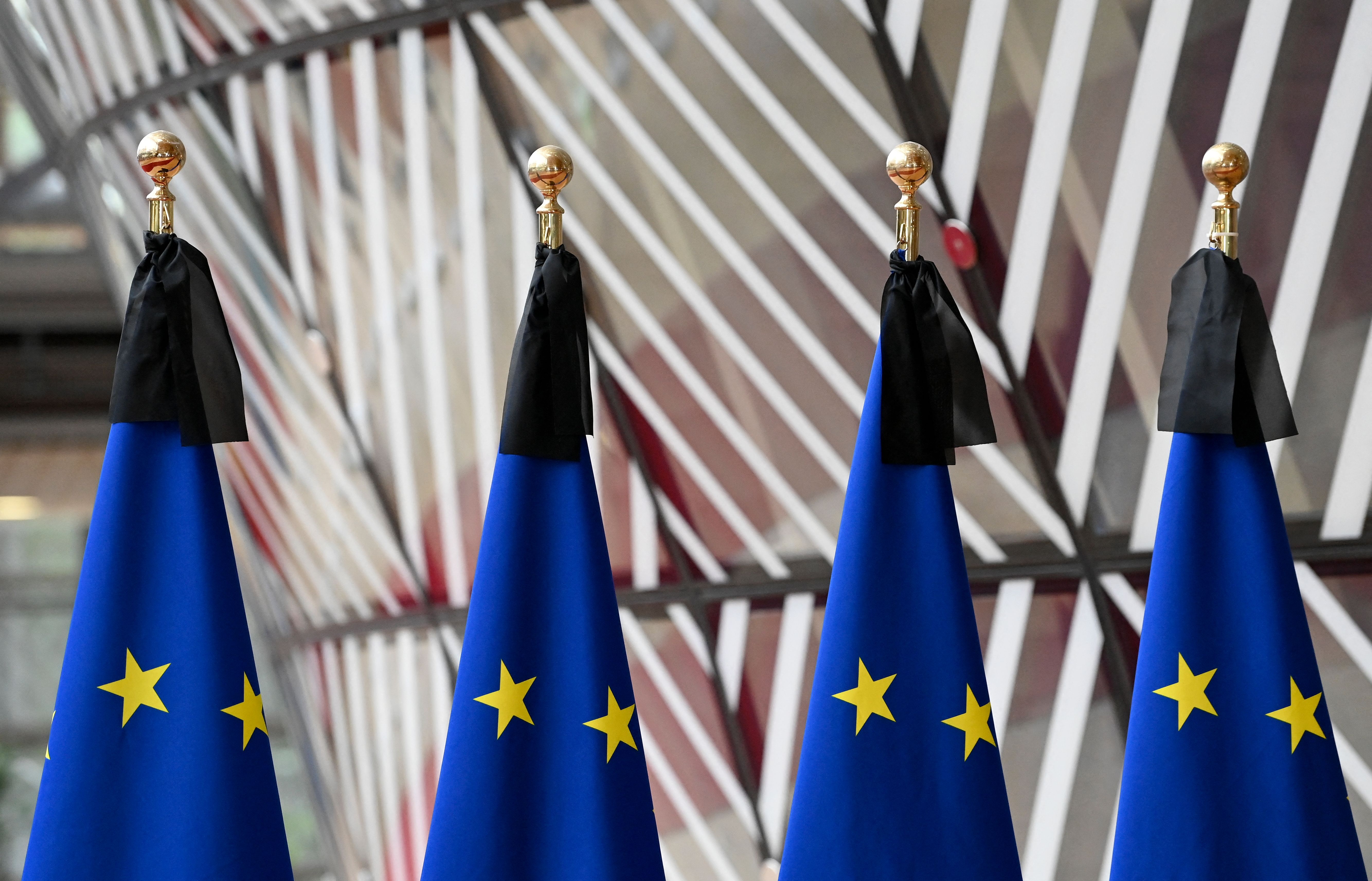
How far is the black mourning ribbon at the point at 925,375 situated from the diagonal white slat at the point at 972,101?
1072 millimetres

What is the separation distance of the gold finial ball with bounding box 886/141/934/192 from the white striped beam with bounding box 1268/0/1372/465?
1211 mm

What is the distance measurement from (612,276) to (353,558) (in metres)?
2.14

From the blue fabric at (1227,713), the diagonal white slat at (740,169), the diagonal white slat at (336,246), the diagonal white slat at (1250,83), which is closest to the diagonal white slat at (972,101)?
the diagonal white slat at (740,169)

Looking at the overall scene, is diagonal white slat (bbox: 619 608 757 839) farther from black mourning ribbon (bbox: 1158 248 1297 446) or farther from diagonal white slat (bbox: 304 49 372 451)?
black mourning ribbon (bbox: 1158 248 1297 446)

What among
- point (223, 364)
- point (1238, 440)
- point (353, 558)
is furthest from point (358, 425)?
point (1238, 440)

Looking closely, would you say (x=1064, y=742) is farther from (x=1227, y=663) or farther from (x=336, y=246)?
(x=336, y=246)

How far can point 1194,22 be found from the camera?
3082 mm

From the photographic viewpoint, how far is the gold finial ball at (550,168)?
8.11ft

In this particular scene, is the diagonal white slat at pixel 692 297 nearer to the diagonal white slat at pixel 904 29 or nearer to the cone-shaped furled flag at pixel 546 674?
the diagonal white slat at pixel 904 29

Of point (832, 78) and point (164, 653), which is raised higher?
point (832, 78)

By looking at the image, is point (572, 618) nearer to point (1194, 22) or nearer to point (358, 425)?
point (1194, 22)

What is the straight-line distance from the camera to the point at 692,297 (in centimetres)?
403

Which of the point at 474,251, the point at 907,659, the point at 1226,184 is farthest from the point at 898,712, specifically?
the point at 474,251

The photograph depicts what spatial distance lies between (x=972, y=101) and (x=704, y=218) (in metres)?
0.93
